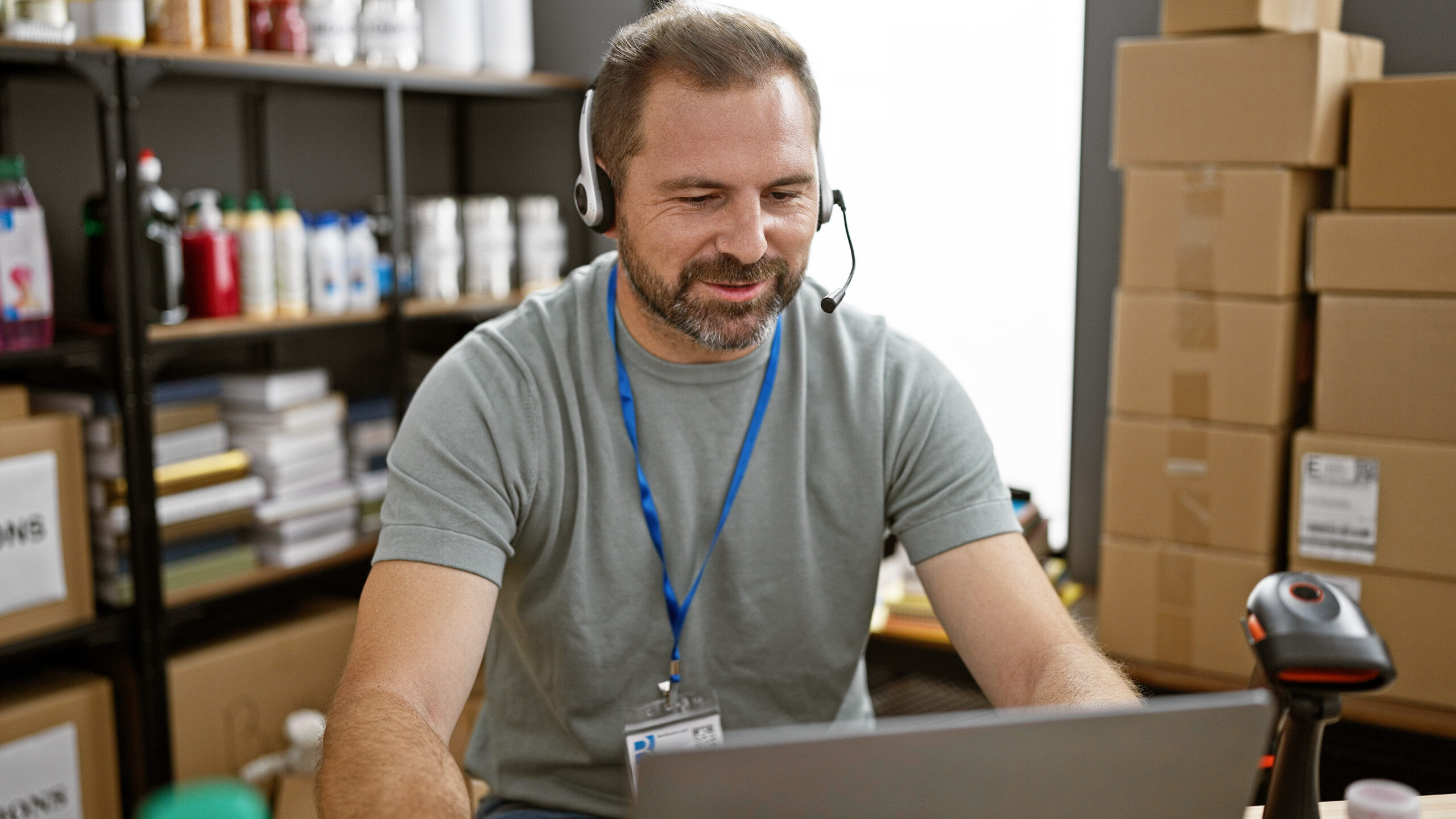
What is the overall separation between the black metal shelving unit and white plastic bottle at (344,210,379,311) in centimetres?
4

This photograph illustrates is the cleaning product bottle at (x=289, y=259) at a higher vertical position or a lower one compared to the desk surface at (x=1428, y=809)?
higher

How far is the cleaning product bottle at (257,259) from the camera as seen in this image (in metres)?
2.23

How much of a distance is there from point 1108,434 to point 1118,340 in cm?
15

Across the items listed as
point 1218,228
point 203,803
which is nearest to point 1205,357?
point 1218,228

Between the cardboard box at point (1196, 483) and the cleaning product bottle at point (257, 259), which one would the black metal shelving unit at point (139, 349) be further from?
the cardboard box at point (1196, 483)

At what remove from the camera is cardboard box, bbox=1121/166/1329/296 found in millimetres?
1798

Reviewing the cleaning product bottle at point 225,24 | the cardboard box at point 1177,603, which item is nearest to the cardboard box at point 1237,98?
the cardboard box at point 1177,603

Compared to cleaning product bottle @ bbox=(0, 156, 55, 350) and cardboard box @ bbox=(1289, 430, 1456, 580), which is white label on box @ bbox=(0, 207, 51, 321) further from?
cardboard box @ bbox=(1289, 430, 1456, 580)

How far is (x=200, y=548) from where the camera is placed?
221cm

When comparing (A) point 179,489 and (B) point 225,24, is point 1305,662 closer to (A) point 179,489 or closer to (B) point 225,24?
(A) point 179,489

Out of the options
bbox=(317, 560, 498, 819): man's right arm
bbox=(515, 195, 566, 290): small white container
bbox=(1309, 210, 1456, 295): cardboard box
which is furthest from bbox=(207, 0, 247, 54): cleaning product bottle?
bbox=(1309, 210, 1456, 295): cardboard box

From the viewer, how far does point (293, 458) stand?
2346 mm

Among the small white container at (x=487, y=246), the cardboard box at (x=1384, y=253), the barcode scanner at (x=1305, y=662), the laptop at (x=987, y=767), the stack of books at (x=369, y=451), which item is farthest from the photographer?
the small white container at (x=487, y=246)

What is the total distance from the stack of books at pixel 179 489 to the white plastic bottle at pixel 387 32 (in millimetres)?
733
